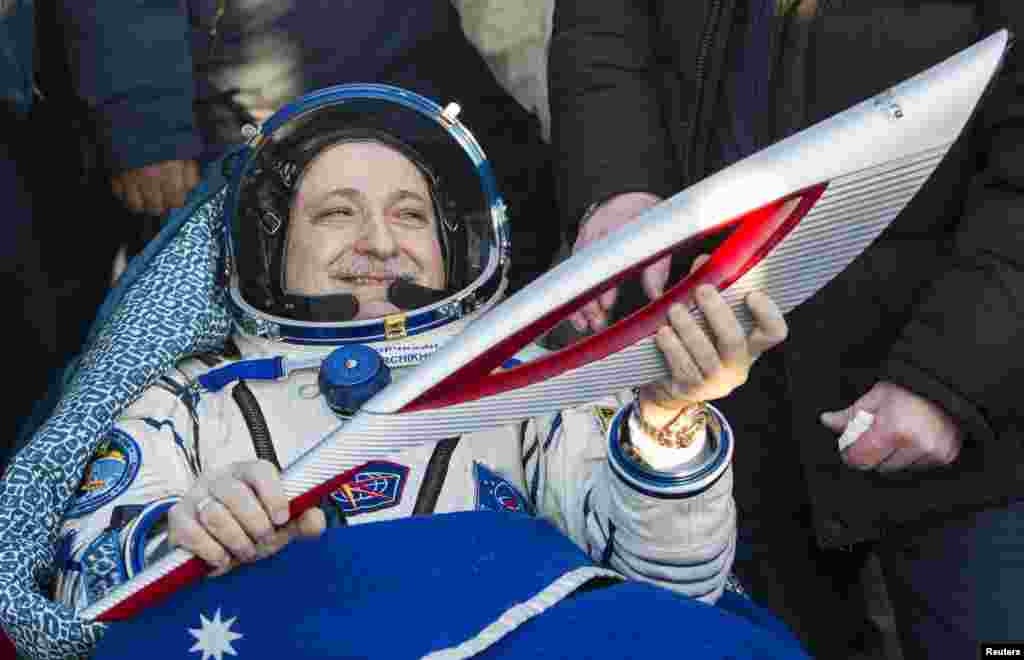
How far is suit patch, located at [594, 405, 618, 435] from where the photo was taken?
6.20ft

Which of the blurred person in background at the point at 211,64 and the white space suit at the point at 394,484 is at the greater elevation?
the blurred person in background at the point at 211,64

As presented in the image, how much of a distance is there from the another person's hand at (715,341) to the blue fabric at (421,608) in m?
0.32

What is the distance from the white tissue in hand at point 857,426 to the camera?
1.44 m

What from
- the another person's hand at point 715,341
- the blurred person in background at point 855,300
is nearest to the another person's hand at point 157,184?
the blurred person in background at point 855,300

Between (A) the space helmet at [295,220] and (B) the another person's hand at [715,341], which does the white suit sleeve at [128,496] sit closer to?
(A) the space helmet at [295,220]

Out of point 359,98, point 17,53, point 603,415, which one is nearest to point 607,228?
point 603,415

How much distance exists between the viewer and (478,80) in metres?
2.57

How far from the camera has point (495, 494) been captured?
183 cm

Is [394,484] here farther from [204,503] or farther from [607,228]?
[607,228]

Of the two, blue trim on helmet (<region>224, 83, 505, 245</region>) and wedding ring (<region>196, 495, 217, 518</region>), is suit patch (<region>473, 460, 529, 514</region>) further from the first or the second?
blue trim on helmet (<region>224, 83, 505, 245</region>)

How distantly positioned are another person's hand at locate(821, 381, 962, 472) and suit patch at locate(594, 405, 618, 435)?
0.50 meters

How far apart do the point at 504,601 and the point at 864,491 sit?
0.63 meters
